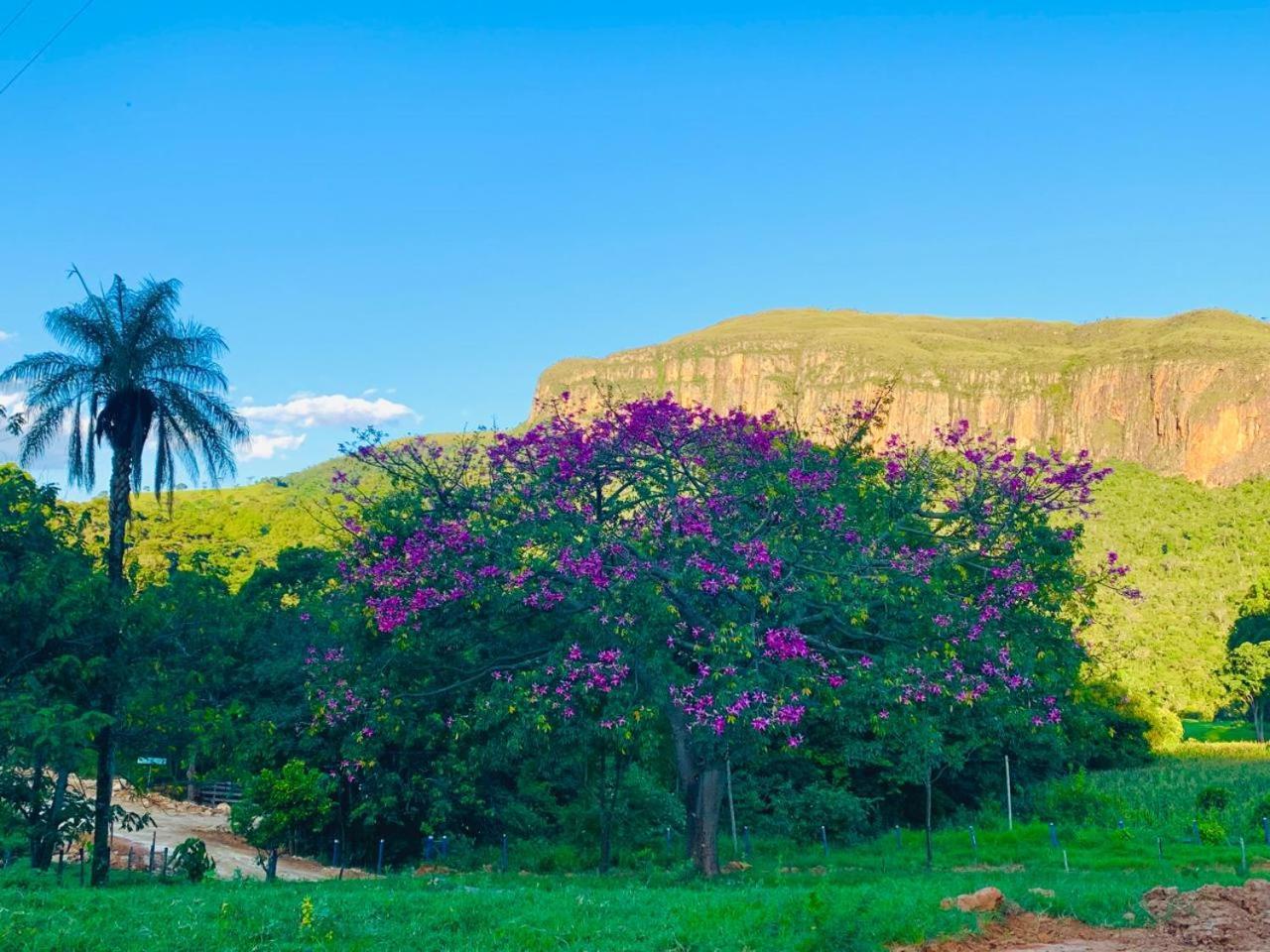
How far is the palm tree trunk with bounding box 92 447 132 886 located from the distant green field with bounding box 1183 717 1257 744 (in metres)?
61.1

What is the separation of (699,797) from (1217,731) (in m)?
62.6

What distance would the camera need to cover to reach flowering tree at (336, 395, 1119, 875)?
49.9 ft

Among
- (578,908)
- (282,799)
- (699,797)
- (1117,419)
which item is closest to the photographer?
(578,908)

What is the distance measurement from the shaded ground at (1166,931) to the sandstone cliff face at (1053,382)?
4975 inches

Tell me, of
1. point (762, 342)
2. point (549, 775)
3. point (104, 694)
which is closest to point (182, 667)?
point (104, 694)

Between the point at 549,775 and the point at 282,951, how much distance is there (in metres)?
17.8

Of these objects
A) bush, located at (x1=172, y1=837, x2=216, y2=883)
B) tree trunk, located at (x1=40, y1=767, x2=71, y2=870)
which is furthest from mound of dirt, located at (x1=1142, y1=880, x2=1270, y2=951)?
tree trunk, located at (x1=40, y1=767, x2=71, y2=870)

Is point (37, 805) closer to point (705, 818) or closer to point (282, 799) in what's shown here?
point (282, 799)

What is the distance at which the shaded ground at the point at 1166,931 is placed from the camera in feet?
35.0

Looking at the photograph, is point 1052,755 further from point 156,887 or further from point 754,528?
point 156,887

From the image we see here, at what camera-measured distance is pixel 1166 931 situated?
11.3m

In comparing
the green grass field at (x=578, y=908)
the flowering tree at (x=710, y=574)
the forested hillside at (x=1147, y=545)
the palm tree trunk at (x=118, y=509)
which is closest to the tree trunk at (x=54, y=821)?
the green grass field at (x=578, y=908)

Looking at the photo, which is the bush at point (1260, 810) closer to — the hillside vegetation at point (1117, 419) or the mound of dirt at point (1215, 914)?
the mound of dirt at point (1215, 914)

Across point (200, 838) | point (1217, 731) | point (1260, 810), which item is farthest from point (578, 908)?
point (1217, 731)
